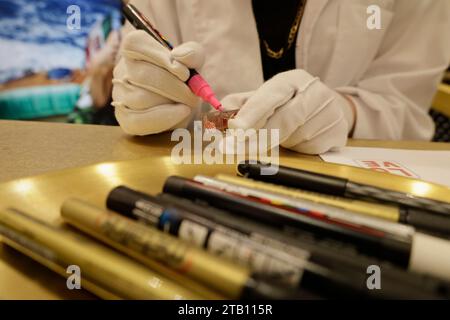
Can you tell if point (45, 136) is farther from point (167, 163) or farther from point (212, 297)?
point (212, 297)

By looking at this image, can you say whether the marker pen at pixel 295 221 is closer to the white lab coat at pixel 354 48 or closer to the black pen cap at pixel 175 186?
the black pen cap at pixel 175 186

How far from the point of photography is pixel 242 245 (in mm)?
131

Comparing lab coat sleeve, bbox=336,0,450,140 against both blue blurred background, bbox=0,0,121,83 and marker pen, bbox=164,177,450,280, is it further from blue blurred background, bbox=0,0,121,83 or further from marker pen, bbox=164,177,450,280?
blue blurred background, bbox=0,0,121,83

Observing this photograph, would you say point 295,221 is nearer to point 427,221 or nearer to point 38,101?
point 427,221

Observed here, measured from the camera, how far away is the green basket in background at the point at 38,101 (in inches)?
37.6

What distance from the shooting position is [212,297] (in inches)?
4.8

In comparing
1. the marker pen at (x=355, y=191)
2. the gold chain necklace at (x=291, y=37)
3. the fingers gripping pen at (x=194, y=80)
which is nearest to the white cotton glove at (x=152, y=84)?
the fingers gripping pen at (x=194, y=80)

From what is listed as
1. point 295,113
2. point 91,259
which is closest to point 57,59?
point 295,113

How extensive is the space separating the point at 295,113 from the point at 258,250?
216mm

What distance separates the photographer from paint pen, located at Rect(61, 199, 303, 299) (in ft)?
0.37

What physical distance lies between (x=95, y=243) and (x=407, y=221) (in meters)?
0.15

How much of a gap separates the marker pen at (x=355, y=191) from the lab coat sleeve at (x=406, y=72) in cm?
32

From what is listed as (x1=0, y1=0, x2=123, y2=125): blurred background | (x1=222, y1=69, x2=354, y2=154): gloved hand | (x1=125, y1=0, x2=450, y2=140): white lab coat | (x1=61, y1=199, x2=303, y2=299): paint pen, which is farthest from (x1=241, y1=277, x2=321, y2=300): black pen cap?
(x1=0, y1=0, x2=123, y2=125): blurred background

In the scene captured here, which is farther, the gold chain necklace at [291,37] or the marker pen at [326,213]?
the gold chain necklace at [291,37]
